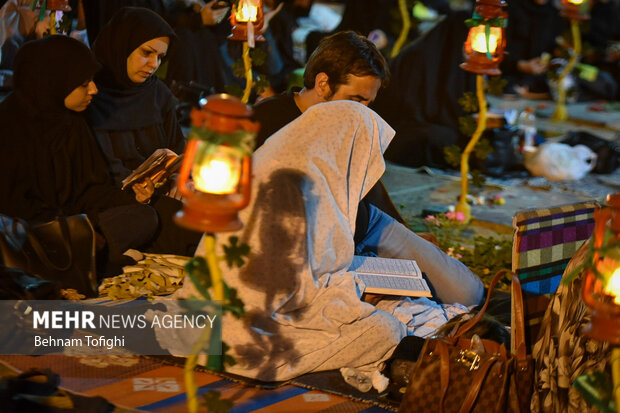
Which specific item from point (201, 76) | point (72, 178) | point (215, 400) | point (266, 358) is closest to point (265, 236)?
point (266, 358)

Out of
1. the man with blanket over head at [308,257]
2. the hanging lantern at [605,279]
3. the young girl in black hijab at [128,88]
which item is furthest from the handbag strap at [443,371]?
the young girl in black hijab at [128,88]

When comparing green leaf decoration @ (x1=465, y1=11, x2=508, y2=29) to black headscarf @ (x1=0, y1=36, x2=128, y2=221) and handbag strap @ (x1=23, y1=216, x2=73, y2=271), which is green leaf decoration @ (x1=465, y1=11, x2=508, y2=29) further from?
handbag strap @ (x1=23, y1=216, x2=73, y2=271)

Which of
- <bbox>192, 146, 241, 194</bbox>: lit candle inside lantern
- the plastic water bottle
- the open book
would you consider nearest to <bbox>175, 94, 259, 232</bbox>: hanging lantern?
<bbox>192, 146, 241, 194</bbox>: lit candle inside lantern

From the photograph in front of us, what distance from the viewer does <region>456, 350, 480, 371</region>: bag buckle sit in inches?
124

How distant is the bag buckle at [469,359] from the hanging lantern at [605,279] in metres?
0.65

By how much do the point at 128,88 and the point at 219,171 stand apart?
9.74 feet

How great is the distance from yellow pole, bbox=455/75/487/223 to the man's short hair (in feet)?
4.95

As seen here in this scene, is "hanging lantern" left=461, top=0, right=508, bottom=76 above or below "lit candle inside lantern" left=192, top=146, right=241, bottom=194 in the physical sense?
below

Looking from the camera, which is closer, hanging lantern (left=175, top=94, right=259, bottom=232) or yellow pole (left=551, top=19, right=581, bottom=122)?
hanging lantern (left=175, top=94, right=259, bottom=232)

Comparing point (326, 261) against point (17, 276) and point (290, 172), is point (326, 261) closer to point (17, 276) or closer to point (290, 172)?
point (290, 172)

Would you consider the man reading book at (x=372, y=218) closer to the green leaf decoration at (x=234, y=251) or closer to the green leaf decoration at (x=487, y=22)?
the green leaf decoration at (x=487, y=22)

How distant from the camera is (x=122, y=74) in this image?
17.3ft

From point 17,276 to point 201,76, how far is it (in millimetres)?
5344

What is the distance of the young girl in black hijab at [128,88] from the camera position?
17.0 feet
